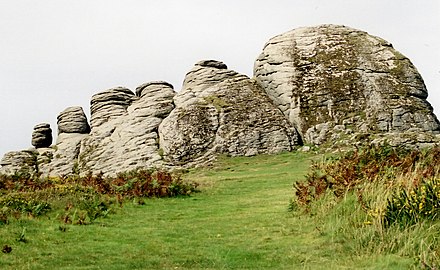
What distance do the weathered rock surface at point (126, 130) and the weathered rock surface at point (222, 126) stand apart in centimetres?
152

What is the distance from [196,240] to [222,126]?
3148 cm

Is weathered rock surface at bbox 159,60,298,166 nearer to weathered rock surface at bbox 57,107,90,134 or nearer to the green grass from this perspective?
weathered rock surface at bbox 57,107,90,134

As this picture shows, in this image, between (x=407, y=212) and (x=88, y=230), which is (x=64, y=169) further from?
(x=407, y=212)

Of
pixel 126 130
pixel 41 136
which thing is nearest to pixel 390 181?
pixel 126 130

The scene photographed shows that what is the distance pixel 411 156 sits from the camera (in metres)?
18.1

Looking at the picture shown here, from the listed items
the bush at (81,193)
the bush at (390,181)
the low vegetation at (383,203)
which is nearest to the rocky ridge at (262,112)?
the bush at (81,193)

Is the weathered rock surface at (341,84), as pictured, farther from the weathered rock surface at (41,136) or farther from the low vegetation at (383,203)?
the low vegetation at (383,203)

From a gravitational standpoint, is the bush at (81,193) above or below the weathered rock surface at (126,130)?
below

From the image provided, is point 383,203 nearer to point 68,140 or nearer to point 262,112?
point 262,112

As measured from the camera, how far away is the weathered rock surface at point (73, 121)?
57.2 meters

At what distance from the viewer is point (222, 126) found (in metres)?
46.0

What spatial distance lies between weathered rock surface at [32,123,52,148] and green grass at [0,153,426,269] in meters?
38.0

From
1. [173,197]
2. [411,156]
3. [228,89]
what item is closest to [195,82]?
[228,89]

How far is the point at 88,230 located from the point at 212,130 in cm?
2965
